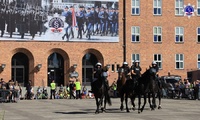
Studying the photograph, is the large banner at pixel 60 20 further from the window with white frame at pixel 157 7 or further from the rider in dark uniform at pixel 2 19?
the window with white frame at pixel 157 7

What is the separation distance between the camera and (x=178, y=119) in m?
16.9

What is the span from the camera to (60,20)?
53844 mm

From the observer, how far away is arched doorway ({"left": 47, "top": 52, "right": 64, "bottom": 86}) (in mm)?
55156

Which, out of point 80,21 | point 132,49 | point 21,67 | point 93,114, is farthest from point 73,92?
point 93,114

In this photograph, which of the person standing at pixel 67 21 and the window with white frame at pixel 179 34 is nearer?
the person standing at pixel 67 21

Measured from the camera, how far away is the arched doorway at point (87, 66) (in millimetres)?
55562

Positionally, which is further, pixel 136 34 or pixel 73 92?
pixel 136 34

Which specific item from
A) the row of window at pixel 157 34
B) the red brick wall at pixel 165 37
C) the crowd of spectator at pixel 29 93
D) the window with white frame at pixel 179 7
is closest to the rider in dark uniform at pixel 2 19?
the crowd of spectator at pixel 29 93

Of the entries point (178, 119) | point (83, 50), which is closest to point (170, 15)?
point (83, 50)

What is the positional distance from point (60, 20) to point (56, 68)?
597 cm

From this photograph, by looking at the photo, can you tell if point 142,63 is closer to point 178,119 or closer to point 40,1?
point 40,1

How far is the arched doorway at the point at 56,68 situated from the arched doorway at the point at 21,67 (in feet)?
9.30

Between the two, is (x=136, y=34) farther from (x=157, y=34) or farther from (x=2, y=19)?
(x=2, y=19)

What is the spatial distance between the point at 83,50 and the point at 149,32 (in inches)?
352
